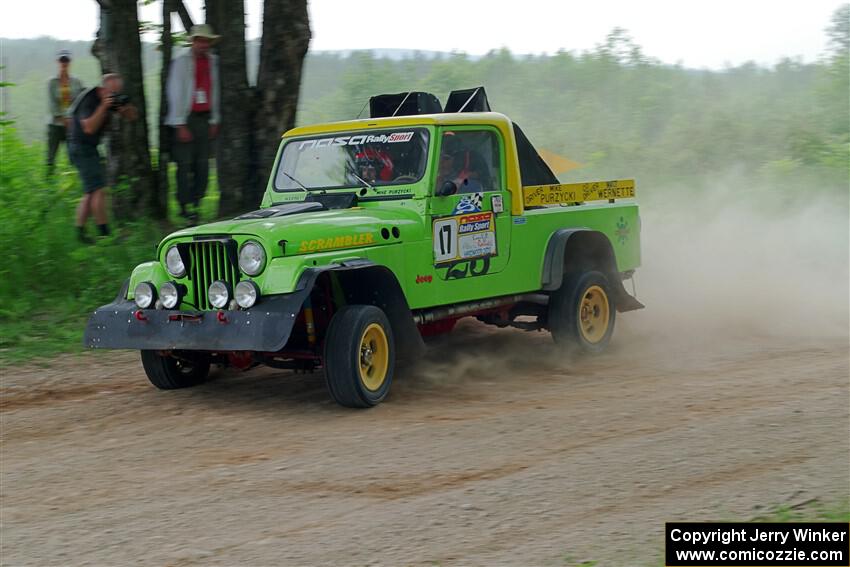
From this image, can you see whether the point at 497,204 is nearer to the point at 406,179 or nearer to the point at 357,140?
the point at 406,179

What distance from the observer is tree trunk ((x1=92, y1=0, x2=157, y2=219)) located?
11.8m

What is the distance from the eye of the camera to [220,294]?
683 centimetres

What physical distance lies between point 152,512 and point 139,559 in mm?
629

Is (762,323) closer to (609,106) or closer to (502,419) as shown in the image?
(502,419)

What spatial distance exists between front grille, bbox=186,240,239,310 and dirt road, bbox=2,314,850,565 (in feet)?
2.62

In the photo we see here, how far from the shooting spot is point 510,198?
8.50 m

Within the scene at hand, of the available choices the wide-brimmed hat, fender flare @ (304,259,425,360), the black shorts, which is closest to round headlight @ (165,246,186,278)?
fender flare @ (304,259,425,360)

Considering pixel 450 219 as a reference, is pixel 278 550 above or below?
below

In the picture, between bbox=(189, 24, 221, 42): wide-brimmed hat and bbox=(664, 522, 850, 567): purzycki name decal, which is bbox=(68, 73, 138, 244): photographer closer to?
bbox=(189, 24, 221, 42): wide-brimmed hat

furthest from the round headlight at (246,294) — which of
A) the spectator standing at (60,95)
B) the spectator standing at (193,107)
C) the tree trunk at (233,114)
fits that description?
the spectator standing at (60,95)

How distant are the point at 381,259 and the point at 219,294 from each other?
1128 millimetres

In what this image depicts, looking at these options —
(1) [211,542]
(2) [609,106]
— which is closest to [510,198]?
(1) [211,542]

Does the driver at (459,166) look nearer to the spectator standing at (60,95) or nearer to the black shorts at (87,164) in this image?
the black shorts at (87,164)

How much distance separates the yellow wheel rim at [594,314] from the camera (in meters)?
9.23
